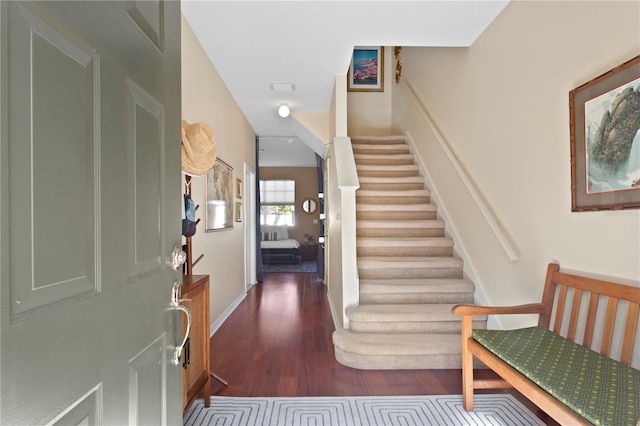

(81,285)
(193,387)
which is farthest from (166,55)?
(193,387)

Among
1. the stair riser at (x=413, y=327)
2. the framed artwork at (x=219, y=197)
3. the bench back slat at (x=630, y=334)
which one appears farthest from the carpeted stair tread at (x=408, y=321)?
the framed artwork at (x=219, y=197)

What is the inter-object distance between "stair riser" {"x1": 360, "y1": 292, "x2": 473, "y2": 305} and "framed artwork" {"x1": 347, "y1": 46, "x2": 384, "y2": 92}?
4220 mm

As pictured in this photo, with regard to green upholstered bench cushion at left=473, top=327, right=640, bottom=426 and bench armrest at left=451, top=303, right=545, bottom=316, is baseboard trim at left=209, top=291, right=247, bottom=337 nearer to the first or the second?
bench armrest at left=451, top=303, right=545, bottom=316

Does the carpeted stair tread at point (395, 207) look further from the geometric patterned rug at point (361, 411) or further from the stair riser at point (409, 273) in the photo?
the geometric patterned rug at point (361, 411)

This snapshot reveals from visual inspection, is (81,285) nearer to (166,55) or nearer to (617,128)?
(166,55)

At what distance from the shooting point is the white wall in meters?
1.67

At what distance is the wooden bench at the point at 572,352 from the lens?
1.29 metres

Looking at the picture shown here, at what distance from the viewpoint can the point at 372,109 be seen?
20.1 ft

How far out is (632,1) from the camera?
5.02 ft

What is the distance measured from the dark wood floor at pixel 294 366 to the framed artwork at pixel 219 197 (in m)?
1.11

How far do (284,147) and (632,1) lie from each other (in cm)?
671

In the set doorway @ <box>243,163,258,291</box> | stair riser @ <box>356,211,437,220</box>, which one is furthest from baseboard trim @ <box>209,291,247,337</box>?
stair riser @ <box>356,211,437,220</box>

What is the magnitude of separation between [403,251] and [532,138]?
1.72 metres

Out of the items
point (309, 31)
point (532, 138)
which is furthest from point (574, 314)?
point (309, 31)
